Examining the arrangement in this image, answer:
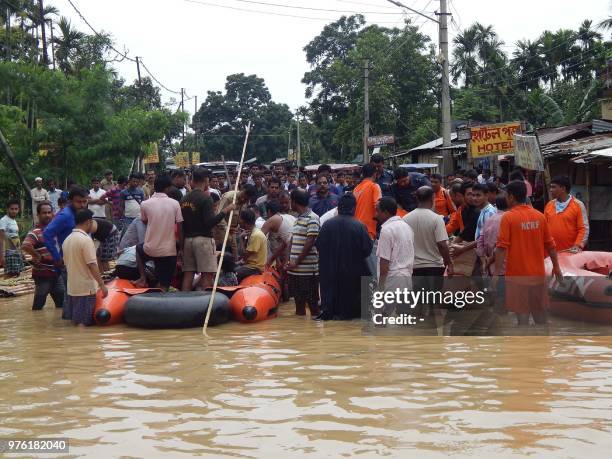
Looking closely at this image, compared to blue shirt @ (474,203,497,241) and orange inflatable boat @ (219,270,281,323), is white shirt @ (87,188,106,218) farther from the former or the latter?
blue shirt @ (474,203,497,241)

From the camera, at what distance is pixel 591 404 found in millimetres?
6371

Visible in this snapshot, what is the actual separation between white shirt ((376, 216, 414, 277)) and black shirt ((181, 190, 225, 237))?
9.22 feet

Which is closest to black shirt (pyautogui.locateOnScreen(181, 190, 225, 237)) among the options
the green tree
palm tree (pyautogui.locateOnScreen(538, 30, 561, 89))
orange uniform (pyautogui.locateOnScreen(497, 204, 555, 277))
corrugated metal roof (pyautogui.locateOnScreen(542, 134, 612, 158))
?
orange uniform (pyautogui.locateOnScreen(497, 204, 555, 277))

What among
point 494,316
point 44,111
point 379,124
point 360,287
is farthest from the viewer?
point 379,124

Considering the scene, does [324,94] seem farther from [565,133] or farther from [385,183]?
[385,183]

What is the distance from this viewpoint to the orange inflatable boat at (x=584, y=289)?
955 cm

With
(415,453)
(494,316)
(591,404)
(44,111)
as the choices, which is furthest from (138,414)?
(44,111)

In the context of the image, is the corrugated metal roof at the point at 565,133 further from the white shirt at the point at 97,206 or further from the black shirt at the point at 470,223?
the white shirt at the point at 97,206

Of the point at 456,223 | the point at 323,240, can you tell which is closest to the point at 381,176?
the point at 456,223

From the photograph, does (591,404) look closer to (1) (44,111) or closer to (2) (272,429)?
(2) (272,429)

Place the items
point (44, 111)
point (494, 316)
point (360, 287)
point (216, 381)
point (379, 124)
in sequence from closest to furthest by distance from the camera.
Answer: point (216, 381) < point (494, 316) < point (360, 287) < point (44, 111) < point (379, 124)

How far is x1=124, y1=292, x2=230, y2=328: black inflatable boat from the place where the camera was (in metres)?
10.5

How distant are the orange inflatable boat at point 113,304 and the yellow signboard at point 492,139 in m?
10.6

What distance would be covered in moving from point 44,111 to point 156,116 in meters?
3.00
